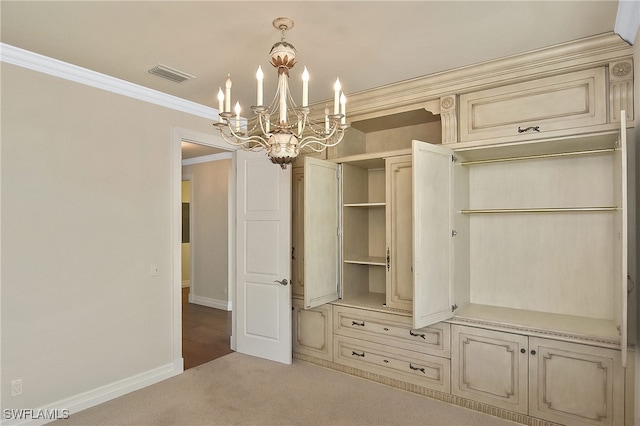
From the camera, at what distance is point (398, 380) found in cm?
335

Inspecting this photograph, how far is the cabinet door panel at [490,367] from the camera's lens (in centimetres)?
277

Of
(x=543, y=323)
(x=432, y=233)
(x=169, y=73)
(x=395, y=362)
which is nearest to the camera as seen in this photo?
(x=543, y=323)

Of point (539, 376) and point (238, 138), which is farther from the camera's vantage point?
point (539, 376)

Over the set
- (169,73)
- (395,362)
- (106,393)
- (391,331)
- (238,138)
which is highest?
(169,73)

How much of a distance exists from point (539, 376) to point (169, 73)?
3.65 metres

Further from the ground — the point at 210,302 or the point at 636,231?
the point at 636,231

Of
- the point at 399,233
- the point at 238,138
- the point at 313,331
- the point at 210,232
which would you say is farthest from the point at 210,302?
the point at 238,138

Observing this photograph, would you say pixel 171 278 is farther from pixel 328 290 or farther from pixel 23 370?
pixel 328 290

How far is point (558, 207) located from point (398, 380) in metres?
2.02

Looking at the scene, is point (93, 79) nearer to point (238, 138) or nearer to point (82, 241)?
point (82, 241)

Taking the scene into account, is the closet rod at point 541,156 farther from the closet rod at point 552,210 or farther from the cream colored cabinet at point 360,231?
the cream colored cabinet at point 360,231

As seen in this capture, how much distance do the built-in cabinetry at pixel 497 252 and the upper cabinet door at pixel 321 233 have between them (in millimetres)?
17

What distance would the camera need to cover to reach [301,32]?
7.86 feet

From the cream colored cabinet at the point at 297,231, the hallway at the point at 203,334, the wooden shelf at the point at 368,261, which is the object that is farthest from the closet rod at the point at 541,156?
the hallway at the point at 203,334
